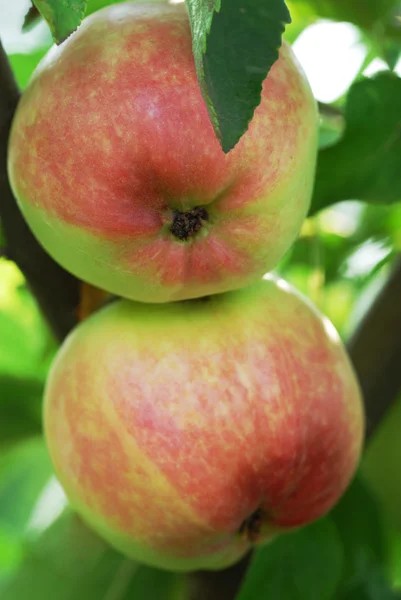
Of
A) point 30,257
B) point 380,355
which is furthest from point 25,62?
point 380,355

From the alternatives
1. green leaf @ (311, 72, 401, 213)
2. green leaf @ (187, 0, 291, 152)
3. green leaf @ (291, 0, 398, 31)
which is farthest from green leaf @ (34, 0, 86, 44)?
green leaf @ (291, 0, 398, 31)

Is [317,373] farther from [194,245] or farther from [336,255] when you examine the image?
[336,255]

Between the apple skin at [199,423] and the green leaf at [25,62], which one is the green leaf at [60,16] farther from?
the green leaf at [25,62]

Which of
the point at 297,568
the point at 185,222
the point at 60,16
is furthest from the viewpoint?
the point at 297,568

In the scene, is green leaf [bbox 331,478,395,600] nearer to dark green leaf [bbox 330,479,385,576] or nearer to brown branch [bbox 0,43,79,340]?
dark green leaf [bbox 330,479,385,576]

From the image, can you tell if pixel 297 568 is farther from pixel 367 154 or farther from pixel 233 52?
pixel 233 52

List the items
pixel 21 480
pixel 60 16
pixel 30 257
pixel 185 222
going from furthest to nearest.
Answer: pixel 21 480
pixel 30 257
pixel 185 222
pixel 60 16
